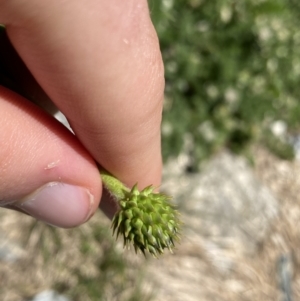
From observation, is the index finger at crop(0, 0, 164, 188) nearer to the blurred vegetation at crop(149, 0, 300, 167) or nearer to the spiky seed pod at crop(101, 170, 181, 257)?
the spiky seed pod at crop(101, 170, 181, 257)

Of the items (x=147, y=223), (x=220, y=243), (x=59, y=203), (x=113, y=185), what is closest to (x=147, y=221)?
(x=147, y=223)

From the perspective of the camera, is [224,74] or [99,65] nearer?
[99,65]

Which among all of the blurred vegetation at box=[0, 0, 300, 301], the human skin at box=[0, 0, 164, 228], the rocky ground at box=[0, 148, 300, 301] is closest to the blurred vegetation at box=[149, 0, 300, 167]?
the blurred vegetation at box=[0, 0, 300, 301]

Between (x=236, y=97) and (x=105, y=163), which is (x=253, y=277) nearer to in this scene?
(x=236, y=97)

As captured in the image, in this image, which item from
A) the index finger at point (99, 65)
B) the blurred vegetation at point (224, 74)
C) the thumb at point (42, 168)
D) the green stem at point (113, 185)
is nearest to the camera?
the index finger at point (99, 65)

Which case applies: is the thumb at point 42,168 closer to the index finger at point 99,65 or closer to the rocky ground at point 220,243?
the index finger at point 99,65

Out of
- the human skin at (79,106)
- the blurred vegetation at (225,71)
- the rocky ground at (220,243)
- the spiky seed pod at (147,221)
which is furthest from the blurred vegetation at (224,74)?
the spiky seed pod at (147,221)

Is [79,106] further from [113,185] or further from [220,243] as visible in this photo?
[220,243]

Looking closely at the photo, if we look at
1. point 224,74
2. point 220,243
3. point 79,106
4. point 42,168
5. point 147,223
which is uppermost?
point 79,106
